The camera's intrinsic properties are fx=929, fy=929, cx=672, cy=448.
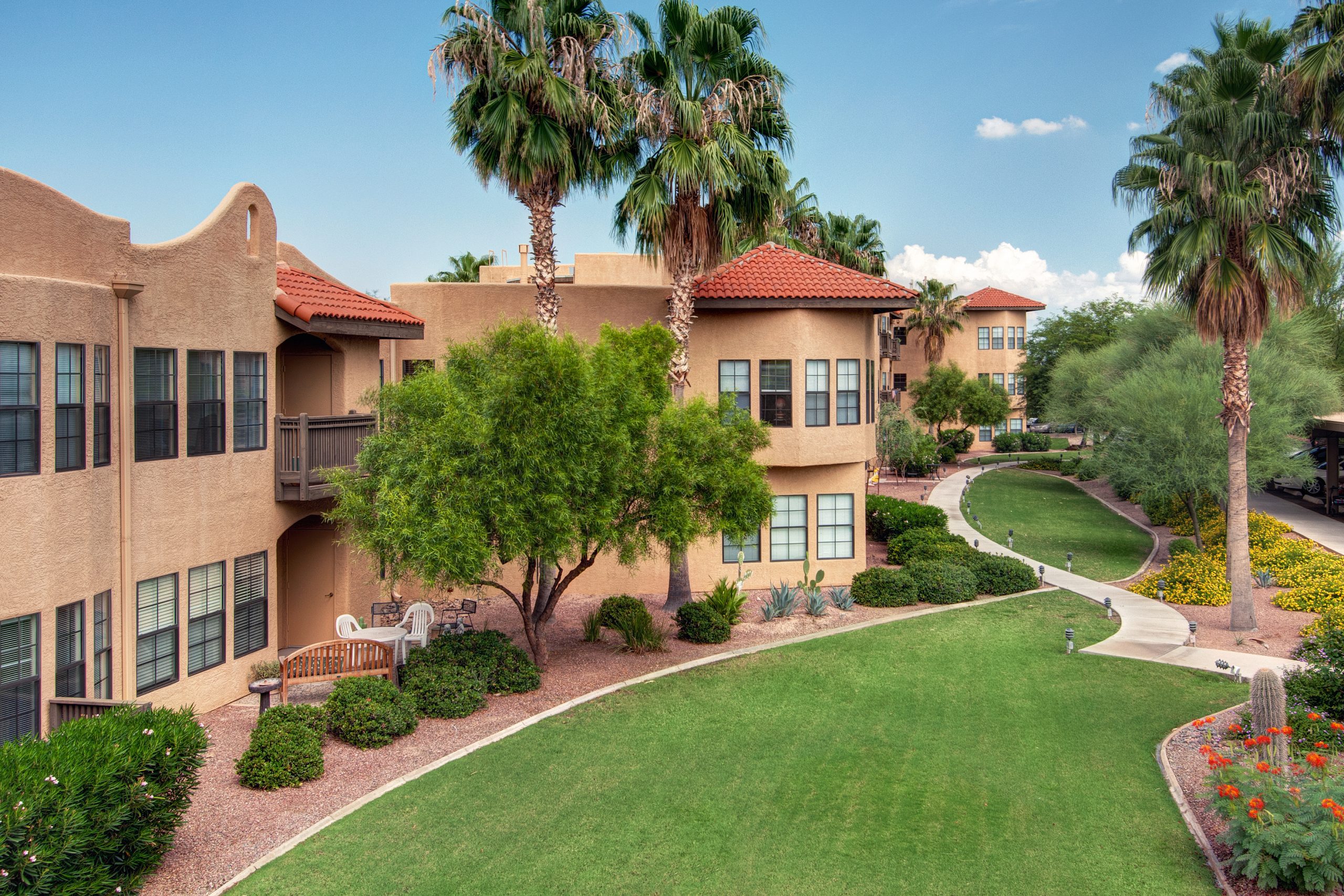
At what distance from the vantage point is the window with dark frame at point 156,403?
13.4 meters

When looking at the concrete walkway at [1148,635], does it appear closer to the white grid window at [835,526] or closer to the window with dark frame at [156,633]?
the white grid window at [835,526]

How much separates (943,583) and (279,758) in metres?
16.3

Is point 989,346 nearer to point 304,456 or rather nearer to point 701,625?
point 701,625

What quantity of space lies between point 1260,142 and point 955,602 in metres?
12.2

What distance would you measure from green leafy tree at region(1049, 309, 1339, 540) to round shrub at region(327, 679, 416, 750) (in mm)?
22671

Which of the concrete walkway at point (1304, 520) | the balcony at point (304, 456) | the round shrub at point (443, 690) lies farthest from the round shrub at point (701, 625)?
the concrete walkway at point (1304, 520)

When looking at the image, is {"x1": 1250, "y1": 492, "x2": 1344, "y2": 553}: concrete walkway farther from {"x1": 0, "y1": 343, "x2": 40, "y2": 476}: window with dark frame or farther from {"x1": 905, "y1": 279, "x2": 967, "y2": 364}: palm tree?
{"x1": 0, "y1": 343, "x2": 40, "y2": 476}: window with dark frame

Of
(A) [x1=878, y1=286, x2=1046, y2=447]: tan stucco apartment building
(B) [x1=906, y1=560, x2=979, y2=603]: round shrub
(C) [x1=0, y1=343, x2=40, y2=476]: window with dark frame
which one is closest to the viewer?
(C) [x1=0, y1=343, x2=40, y2=476]: window with dark frame

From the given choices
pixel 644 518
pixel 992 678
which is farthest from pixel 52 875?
pixel 992 678

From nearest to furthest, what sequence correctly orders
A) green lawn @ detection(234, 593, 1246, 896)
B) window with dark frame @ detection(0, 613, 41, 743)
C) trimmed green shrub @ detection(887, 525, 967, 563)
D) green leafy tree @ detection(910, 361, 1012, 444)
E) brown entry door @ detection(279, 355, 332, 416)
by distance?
1. green lawn @ detection(234, 593, 1246, 896)
2. window with dark frame @ detection(0, 613, 41, 743)
3. brown entry door @ detection(279, 355, 332, 416)
4. trimmed green shrub @ detection(887, 525, 967, 563)
5. green leafy tree @ detection(910, 361, 1012, 444)

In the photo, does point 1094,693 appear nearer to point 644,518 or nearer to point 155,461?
point 644,518

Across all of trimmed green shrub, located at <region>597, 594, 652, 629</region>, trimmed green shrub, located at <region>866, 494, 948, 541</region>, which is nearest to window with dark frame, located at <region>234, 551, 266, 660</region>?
trimmed green shrub, located at <region>597, 594, 652, 629</region>

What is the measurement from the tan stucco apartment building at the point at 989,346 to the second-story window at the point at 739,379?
4433cm

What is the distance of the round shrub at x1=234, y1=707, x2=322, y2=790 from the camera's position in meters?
11.8
